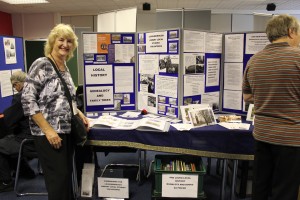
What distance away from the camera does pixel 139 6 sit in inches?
290

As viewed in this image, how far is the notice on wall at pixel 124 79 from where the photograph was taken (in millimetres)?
2371

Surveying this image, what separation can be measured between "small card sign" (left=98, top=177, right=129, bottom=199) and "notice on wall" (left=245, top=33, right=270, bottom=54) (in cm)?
149

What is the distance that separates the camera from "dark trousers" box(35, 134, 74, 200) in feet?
5.23

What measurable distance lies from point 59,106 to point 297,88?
52.4 inches

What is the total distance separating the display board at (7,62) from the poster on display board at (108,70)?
1.90 m

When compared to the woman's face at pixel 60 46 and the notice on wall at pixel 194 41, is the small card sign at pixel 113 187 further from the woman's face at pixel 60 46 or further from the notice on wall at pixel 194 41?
the notice on wall at pixel 194 41

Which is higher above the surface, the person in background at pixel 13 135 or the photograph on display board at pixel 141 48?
the photograph on display board at pixel 141 48

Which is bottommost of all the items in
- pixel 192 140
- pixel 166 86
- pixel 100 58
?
pixel 192 140

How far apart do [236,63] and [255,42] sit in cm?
23

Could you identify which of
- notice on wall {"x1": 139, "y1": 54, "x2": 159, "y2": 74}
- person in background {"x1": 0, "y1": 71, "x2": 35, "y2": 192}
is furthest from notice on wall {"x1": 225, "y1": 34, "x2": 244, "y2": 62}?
person in background {"x1": 0, "y1": 71, "x2": 35, "y2": 192}

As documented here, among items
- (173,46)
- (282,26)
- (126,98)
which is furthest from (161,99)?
(282,26)

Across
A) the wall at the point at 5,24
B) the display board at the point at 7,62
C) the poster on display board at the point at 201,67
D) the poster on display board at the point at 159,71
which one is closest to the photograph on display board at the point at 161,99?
the poster on display board at the point at 159,71

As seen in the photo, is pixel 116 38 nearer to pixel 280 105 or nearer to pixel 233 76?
pixel 233 76

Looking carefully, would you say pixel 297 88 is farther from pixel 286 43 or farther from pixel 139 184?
pixel 139 184
